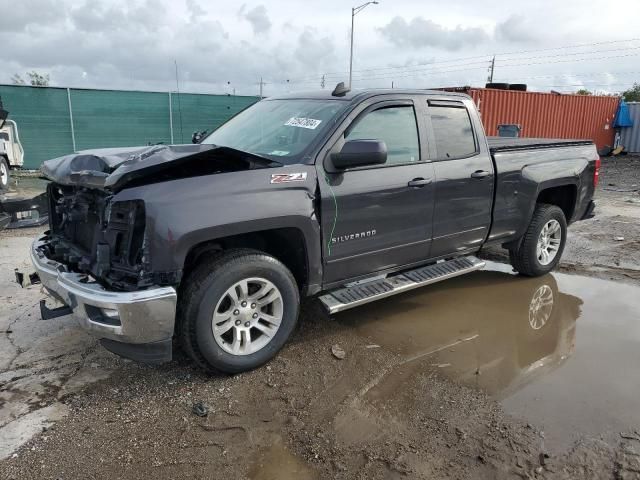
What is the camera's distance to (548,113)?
21062mm

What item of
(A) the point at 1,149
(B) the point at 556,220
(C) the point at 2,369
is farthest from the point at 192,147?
(A) the point at 1,149

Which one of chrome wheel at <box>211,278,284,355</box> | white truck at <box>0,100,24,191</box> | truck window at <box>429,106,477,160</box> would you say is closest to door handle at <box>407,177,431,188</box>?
truck window at <box>429,106,477,160</box>

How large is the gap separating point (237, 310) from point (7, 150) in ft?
36.0

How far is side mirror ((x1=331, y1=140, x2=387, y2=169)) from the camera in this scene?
144 inches

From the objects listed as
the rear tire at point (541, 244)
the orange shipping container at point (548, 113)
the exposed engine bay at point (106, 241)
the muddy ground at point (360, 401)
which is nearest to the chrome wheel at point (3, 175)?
the muddy ground at point (360, 401)

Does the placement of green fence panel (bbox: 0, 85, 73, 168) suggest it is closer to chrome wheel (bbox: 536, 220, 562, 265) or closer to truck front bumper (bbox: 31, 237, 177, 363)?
truck front bumper (bbox: 31, 237, 177, 363)

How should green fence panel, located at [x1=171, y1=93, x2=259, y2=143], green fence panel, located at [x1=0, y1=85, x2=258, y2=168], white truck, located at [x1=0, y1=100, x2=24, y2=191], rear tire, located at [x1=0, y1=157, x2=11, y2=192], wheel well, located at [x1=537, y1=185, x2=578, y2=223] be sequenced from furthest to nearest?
1. green fence panel, located at [x1=171, y1=93, x2=259, y2=143]
2. green fence panel, located at [x1=0, y1=85, x2=258, y2=168]
3. white truck, located at [x1=0, y1=100, x2=24, y2=191]
4. rear tire, located at [x1=0, y1=157, x2=11, y2=192]
5. wheel well, located at [x1=537, y1=185, x2=578, y2=223]

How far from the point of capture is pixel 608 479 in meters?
2.64

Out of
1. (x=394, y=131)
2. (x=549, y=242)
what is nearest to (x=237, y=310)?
(x=394, y=131)

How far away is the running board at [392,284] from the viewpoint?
3918 mm

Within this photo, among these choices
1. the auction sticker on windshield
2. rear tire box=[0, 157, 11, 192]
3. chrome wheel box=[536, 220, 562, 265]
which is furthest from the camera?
rear tire box=[0, 157, 11, 192]

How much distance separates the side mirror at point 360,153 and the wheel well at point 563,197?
3.05 metres

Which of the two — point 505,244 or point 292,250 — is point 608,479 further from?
point 505,244

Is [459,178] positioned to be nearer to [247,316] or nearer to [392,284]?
[392,284]
